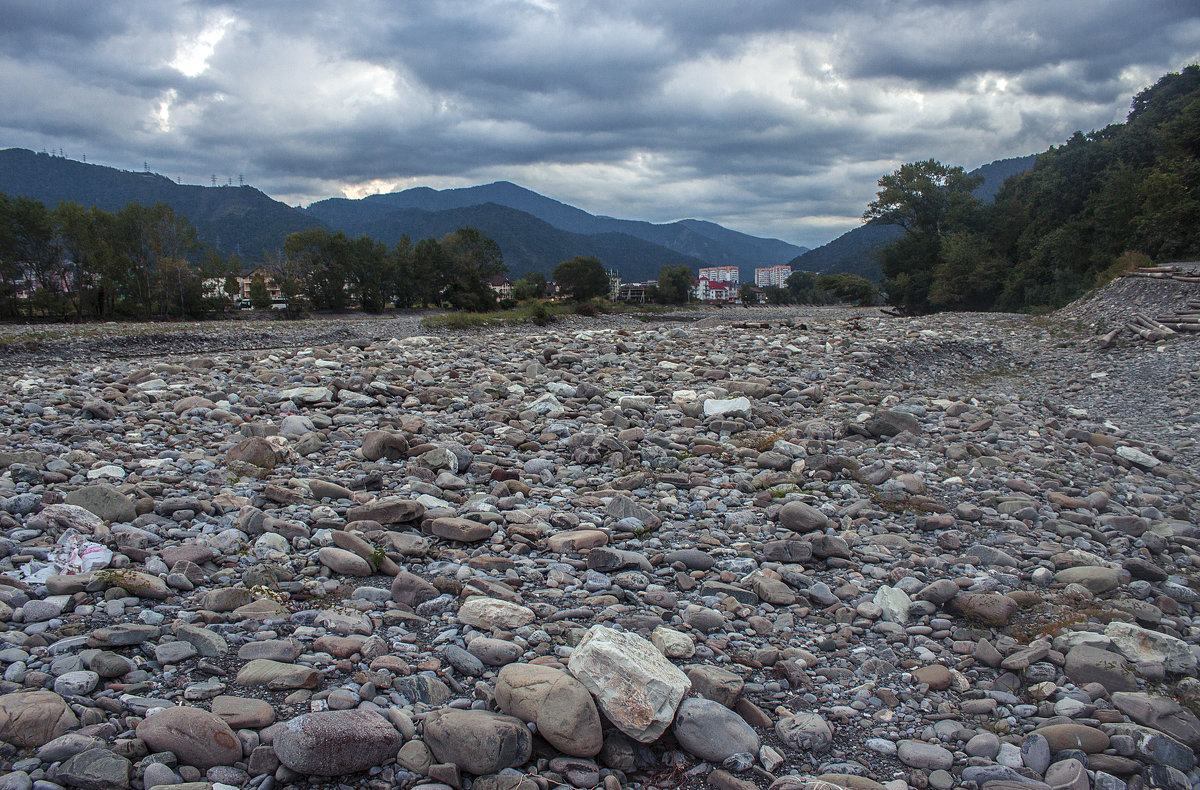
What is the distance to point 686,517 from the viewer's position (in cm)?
525

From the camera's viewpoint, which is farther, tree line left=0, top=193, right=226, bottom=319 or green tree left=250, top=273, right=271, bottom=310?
green tree left=250, top=273, right=271, bottom=310

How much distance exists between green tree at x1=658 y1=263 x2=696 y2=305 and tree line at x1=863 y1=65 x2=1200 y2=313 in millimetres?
25970

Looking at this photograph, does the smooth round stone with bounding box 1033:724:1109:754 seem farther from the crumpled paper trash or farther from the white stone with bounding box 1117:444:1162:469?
the white stone with bounding box 1117:444:1162:469

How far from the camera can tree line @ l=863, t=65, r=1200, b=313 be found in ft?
93.4

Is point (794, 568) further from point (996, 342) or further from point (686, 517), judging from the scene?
point (996, 342)

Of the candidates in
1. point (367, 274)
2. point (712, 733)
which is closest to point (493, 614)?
point (712, 733)

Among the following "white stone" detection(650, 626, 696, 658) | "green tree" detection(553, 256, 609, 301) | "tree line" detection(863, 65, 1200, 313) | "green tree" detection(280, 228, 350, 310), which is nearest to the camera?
"white stone" detection(650, 626, 696, 658)

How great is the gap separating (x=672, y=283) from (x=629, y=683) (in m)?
73.5

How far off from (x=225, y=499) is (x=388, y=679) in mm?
2796

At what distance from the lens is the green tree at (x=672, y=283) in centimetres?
7419

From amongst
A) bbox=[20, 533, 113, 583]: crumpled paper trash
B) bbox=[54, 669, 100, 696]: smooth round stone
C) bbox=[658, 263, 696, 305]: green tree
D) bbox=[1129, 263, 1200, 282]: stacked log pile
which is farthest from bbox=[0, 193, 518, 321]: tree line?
bbox=[1129, 263, 1200, 282]: stacked log pile

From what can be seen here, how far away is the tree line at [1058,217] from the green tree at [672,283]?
25970 mm

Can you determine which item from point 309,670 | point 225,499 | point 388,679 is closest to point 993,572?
point 388,679

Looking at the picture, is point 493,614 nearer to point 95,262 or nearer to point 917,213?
point 95,262
